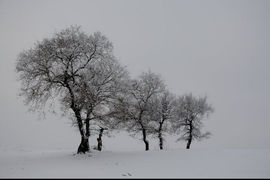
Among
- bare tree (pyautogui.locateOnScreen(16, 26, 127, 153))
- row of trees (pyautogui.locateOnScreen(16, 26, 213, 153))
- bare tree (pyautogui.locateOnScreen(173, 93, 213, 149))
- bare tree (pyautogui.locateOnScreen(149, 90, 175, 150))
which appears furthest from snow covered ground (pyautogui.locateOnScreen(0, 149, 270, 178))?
bare tree (pyautogui.locateOnScreen(173, 93, 213, 149))

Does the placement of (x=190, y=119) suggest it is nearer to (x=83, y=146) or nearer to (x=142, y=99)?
(x=142, y=99)

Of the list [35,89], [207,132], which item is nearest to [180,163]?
[35,89]

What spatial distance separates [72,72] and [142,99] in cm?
1376

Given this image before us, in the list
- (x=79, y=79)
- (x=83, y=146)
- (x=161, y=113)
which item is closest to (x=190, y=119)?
(x=161, y=113)

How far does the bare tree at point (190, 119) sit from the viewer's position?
139 feet

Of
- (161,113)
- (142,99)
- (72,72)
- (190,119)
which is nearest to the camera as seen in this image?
(72,72)

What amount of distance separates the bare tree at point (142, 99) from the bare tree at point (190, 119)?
295 inches

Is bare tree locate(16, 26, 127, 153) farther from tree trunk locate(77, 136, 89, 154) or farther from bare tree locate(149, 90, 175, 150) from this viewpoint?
bare tree locate(149, 90, 175, 150)

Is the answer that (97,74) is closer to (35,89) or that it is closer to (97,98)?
(97,98)

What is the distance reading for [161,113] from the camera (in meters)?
38.5

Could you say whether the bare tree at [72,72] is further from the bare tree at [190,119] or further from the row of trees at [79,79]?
the bare tree at [190,119]

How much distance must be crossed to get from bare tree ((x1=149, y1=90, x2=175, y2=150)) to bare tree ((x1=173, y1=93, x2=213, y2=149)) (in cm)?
258

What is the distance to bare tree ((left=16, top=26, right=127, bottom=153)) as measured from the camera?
25734 millimetres

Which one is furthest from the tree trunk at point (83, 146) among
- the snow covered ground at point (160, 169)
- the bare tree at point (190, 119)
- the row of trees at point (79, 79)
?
the bare tree at point (190, 119)
